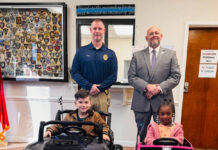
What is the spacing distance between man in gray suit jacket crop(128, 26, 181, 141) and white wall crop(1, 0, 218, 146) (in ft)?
2.13

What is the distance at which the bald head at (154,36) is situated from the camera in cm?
156

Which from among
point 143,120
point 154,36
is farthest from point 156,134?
point 154,36

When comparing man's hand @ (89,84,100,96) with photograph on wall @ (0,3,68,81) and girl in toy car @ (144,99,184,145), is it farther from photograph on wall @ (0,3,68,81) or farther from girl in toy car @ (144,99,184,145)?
photograph on wall @ (0,3,68,81)

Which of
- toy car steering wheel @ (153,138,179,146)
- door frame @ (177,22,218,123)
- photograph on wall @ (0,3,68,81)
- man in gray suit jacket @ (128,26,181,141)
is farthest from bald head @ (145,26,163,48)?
photograph on wall @ (0,3,68,81)

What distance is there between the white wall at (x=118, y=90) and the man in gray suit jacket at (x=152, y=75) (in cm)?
65

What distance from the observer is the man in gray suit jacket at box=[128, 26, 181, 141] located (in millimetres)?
1563

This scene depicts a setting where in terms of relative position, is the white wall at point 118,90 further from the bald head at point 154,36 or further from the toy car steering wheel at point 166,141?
the toy car steering wheel at point 166,141

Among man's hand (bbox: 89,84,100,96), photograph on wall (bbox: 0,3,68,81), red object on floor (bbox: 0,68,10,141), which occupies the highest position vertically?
photograph on wall (bbox: 0,3,68,81)

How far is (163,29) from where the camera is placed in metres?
2.19

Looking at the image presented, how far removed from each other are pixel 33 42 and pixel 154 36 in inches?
69.3

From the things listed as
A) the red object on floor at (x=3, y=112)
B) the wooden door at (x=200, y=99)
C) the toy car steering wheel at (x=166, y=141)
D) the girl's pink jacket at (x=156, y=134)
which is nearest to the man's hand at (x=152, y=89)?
the girl's pink jacket at (x=156, y=134)

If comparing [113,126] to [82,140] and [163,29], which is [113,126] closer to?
[82,140]

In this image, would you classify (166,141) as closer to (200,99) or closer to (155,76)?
(155,76)

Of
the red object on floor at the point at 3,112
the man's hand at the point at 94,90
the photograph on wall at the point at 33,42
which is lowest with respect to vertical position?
the red object on floor at the point at 3,112
